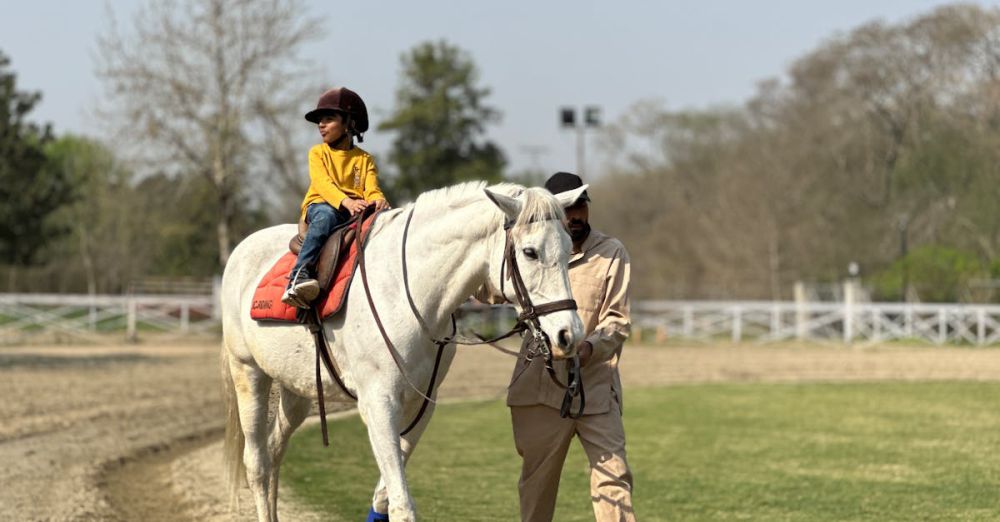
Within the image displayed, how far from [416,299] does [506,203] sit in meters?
0.80

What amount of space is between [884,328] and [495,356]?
12563 millimetres

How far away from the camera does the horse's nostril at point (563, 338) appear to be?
476 centimetres

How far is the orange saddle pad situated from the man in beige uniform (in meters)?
0.96

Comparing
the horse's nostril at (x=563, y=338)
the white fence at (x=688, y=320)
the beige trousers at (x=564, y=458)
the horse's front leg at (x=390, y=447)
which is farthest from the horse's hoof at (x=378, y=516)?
the white fence at (x=688, y=320)

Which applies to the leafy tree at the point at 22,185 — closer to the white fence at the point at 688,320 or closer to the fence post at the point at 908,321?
the white fence at the point at 688,320

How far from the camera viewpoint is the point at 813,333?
115ft

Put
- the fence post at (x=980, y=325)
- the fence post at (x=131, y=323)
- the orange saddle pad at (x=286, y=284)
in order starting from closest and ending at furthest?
the orange saddle pad at (x=286, y=284), the fence post at (x=131, y=323), the fence post at (x=980, y=325)

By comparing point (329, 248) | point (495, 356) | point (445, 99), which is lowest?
point (495, 356)

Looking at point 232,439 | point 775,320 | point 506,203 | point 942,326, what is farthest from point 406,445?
point 775,320

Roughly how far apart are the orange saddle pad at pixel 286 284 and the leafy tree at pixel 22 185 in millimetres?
29791

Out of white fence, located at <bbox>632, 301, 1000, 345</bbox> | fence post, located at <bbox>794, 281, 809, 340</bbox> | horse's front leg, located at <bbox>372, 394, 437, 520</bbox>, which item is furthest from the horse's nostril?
fence post, located at <bbox>794, 281, 809, 340</bbox>

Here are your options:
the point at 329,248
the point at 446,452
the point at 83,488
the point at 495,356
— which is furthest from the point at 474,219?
the point at 495,356

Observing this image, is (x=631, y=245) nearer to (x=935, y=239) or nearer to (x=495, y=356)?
(x=935, y=239)

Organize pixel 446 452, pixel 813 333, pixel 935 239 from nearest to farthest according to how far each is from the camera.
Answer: pixel 446 452 → pixel 813 333 → pixel 935 239
